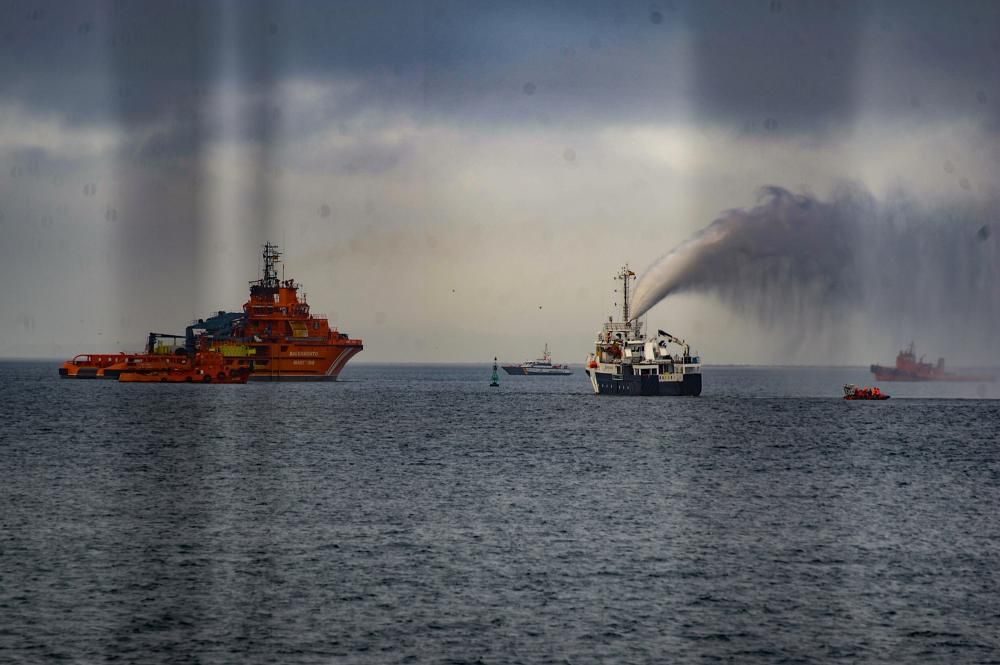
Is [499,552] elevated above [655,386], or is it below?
below

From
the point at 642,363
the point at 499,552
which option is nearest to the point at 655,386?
the point at 642,363

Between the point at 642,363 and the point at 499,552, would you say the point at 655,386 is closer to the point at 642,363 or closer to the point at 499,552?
the point at 642,363

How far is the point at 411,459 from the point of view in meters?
79.6

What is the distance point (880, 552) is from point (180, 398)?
148346 mm

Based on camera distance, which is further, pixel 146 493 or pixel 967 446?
pixel 967 446

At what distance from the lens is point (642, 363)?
6240 inches

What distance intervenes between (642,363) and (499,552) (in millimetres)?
118084

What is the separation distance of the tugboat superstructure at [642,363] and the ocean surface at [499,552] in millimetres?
64839

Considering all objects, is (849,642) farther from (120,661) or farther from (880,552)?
(120,661)

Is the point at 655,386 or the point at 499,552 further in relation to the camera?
the point at 655,386

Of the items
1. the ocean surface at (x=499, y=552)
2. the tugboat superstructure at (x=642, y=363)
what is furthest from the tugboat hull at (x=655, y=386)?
the ocean surface at (x=499, y=552)

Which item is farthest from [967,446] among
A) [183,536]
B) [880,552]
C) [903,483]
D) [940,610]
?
[183,536]

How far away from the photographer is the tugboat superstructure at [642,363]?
15788 cm

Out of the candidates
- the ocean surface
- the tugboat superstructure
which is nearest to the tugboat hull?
the tugboat superstructure
